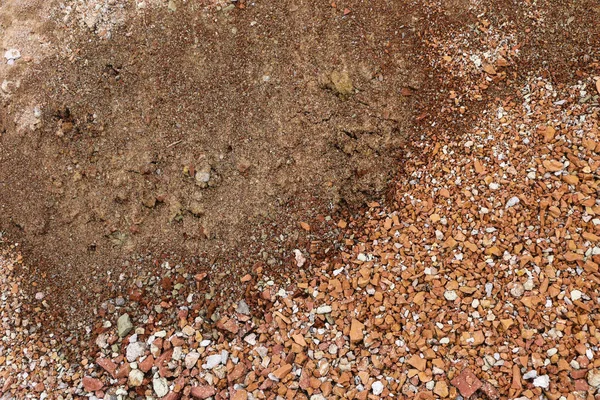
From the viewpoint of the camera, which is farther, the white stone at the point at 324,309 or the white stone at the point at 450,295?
the white stone at the point at 324,309

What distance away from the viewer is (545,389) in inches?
119

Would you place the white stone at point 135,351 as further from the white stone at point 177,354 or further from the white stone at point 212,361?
the white stone at point 212,361

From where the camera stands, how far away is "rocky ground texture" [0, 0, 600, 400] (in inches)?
126

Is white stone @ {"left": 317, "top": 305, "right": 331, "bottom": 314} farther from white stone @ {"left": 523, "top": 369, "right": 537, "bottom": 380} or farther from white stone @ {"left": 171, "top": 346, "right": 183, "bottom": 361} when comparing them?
white stone @ {"left": 523, "top": 369, "right": 537, "bottom": 380}

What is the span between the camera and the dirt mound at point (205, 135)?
13.1 ft

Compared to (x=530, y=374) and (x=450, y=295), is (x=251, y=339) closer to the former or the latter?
(x=450, y=295)

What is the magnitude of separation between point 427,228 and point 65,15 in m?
3.90

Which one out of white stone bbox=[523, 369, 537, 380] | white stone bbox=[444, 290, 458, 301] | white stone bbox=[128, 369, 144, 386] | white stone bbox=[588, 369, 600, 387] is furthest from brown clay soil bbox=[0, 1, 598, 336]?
white stone bbox=[588, 369, 600, 387]

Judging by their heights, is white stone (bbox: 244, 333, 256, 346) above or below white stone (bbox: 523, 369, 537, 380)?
below

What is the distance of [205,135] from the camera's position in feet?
13.5

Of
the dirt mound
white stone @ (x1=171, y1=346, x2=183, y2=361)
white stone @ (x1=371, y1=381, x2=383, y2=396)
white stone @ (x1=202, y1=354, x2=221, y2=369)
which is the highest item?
the dirt mound

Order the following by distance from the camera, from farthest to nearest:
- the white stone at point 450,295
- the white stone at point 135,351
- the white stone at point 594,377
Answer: the white stone at point 135,351 → the white stone at point 450,295 → the white stone at point 594,377

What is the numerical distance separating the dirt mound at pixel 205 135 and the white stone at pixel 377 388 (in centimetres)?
117

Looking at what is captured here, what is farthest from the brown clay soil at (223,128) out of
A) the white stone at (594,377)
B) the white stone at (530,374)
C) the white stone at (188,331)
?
the white stone at (594,377)
